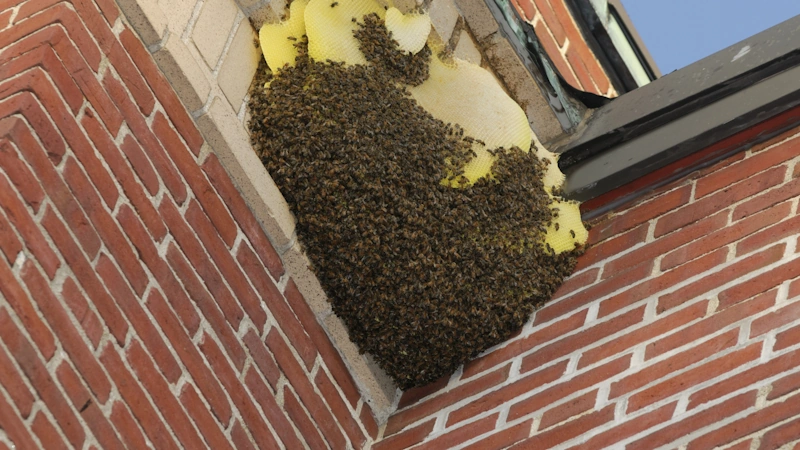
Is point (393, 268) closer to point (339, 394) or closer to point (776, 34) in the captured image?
point (339, 394)

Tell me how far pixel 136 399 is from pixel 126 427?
4.0 inches

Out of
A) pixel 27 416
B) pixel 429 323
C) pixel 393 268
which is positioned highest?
pixel 27 416

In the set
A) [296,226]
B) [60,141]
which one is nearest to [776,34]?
[296,226]

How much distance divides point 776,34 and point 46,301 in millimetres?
3111

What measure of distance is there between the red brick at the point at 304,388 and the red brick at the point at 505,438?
1.63 ft

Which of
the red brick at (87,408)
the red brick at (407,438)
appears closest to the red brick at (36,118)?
the red brick at (87,408)

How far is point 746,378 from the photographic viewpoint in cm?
303

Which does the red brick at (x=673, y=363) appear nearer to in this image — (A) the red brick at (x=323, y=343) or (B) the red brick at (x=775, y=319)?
(B) the red brick at (x=775, y=319)

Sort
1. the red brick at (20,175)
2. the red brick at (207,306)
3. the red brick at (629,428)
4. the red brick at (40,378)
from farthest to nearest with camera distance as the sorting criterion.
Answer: the red brick at (207,306) → the red brick at (629,428) → the red brick at (20,175) → the red brick at (40,378)

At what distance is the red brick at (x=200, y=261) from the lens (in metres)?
3.30

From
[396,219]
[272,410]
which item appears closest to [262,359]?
[272,410]

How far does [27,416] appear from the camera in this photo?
2.53m

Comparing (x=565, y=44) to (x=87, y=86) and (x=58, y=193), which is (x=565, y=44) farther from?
(x=58, y=193)

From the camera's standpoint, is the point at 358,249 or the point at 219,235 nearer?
the point at 219,235
